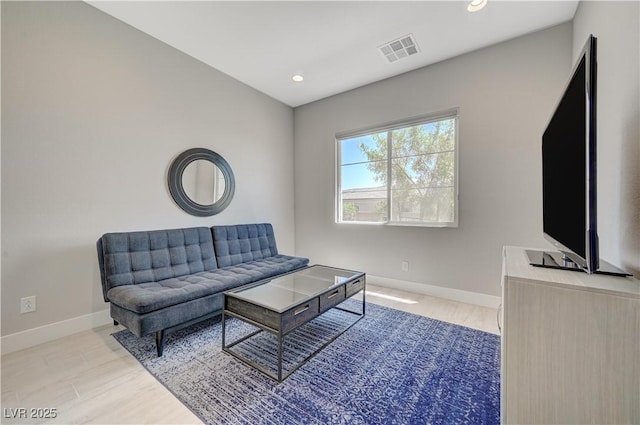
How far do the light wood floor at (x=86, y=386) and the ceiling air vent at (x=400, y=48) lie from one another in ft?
9.47

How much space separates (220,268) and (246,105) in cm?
230

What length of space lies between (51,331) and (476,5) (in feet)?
14.4

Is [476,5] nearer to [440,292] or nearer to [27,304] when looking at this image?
[440,292]

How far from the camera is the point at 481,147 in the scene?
277cm

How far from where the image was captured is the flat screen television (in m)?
0.88

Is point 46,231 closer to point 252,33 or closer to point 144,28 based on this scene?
point 144,28

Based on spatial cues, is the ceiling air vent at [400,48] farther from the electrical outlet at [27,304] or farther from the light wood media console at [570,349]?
the electrical outlet at [27,304]

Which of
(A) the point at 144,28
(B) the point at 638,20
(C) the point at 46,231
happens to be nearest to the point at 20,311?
(C) the point at 46,231

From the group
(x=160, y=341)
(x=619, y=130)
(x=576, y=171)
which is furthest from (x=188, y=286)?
(x=619, y=130)

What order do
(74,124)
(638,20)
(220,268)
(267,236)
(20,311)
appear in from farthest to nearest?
(267,236)
(220,268)
(74,124)
(20,311)
(638,20)

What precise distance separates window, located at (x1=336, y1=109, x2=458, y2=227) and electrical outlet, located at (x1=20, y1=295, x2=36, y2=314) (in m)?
3.27

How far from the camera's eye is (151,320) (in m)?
1.76

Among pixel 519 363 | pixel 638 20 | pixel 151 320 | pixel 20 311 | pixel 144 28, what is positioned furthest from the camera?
pixel 144 28

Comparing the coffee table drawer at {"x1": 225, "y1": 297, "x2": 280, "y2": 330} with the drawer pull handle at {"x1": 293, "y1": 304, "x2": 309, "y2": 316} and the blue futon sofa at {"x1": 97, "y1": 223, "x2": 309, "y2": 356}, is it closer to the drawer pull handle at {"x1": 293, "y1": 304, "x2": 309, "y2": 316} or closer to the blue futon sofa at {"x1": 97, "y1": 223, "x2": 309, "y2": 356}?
the drawer pull handle at {"x1": 293, "y1": 304, "x2": 309, "y2": 316}
